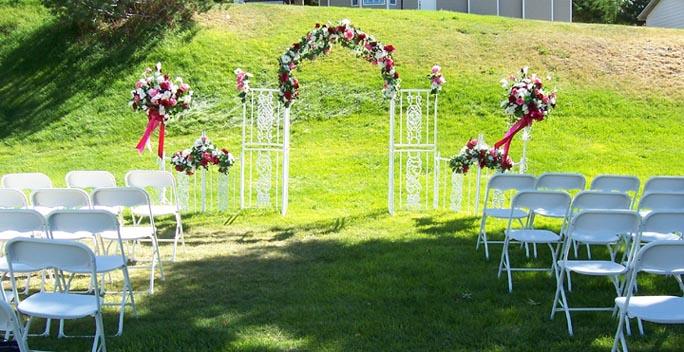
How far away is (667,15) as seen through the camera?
3275cm

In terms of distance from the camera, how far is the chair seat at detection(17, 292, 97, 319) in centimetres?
414

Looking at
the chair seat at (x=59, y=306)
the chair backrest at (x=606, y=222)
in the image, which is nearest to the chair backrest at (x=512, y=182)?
the chair backrest at (x=606, y=222)

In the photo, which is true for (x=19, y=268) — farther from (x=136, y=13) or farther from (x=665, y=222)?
(x=136, y=13)

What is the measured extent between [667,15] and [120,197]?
32.8m

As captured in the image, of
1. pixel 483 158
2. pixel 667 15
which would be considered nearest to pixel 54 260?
pixel 483 158

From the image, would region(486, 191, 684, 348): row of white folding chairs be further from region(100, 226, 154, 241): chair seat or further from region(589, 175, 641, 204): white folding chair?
region(100, 226, 154, 241): chair seat

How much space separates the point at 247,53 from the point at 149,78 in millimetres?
12255

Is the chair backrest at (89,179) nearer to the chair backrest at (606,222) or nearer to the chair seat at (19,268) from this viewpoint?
the chair seat at (19,268)

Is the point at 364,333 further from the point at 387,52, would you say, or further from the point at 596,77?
the point at 596,77

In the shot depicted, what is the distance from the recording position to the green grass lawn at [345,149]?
5.30m

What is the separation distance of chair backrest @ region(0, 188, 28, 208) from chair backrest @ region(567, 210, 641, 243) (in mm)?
4769

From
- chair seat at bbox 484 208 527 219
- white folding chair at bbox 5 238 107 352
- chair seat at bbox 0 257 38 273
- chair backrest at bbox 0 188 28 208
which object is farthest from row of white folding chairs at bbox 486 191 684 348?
chair backrest at bbox 0 188 28 208

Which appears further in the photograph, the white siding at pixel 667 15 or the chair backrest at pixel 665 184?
the white siding at pixel 667 15

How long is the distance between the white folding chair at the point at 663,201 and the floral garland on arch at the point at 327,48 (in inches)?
202
